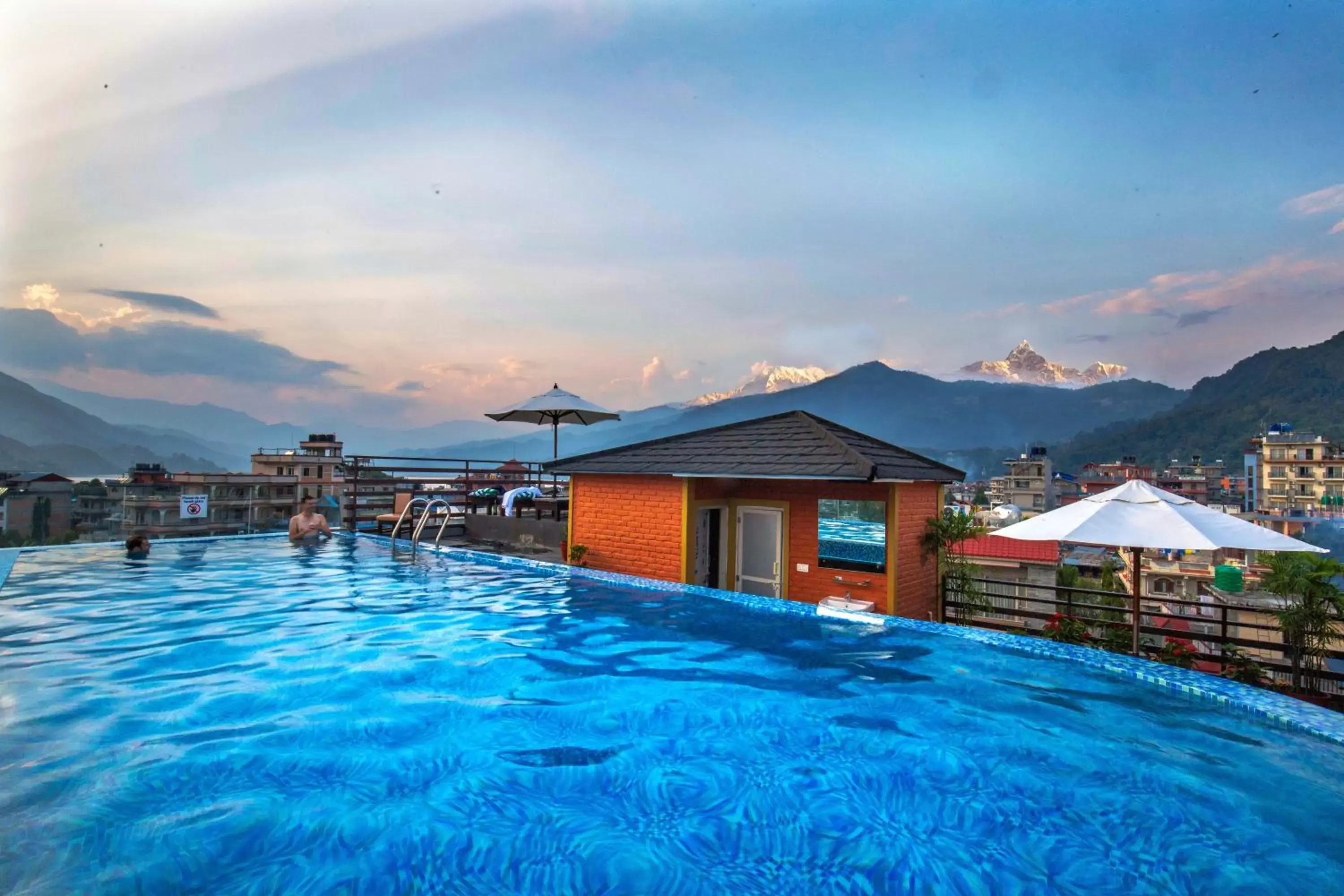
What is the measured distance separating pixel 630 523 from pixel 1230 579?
9488mm

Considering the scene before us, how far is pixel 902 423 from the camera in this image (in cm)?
14975

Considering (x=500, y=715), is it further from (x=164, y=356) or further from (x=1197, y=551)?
(x=164, y=356)

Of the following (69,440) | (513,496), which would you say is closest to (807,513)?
(513,496)

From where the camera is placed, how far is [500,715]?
4.82 metres

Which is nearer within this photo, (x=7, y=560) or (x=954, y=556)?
(x=954, y=556)

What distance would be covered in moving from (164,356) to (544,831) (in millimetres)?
63063

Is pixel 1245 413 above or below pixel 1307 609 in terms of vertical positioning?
above

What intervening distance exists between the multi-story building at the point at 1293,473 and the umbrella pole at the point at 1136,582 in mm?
56255

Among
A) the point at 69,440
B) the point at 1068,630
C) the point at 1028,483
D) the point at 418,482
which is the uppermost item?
the point at 69,440

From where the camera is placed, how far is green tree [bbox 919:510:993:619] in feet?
28.9

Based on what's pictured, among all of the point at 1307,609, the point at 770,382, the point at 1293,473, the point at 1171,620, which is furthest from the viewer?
the point at 770,382

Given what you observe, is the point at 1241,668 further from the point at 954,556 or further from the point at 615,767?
the point at 615,767

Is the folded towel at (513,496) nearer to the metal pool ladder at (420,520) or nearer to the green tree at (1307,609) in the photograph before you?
the metal pool ladder at (420,520)

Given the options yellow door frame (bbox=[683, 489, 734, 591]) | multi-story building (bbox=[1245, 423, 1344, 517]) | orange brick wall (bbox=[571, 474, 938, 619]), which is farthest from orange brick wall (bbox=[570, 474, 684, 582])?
multi-story building (bbox=[1245, 423, 1344, 517])
